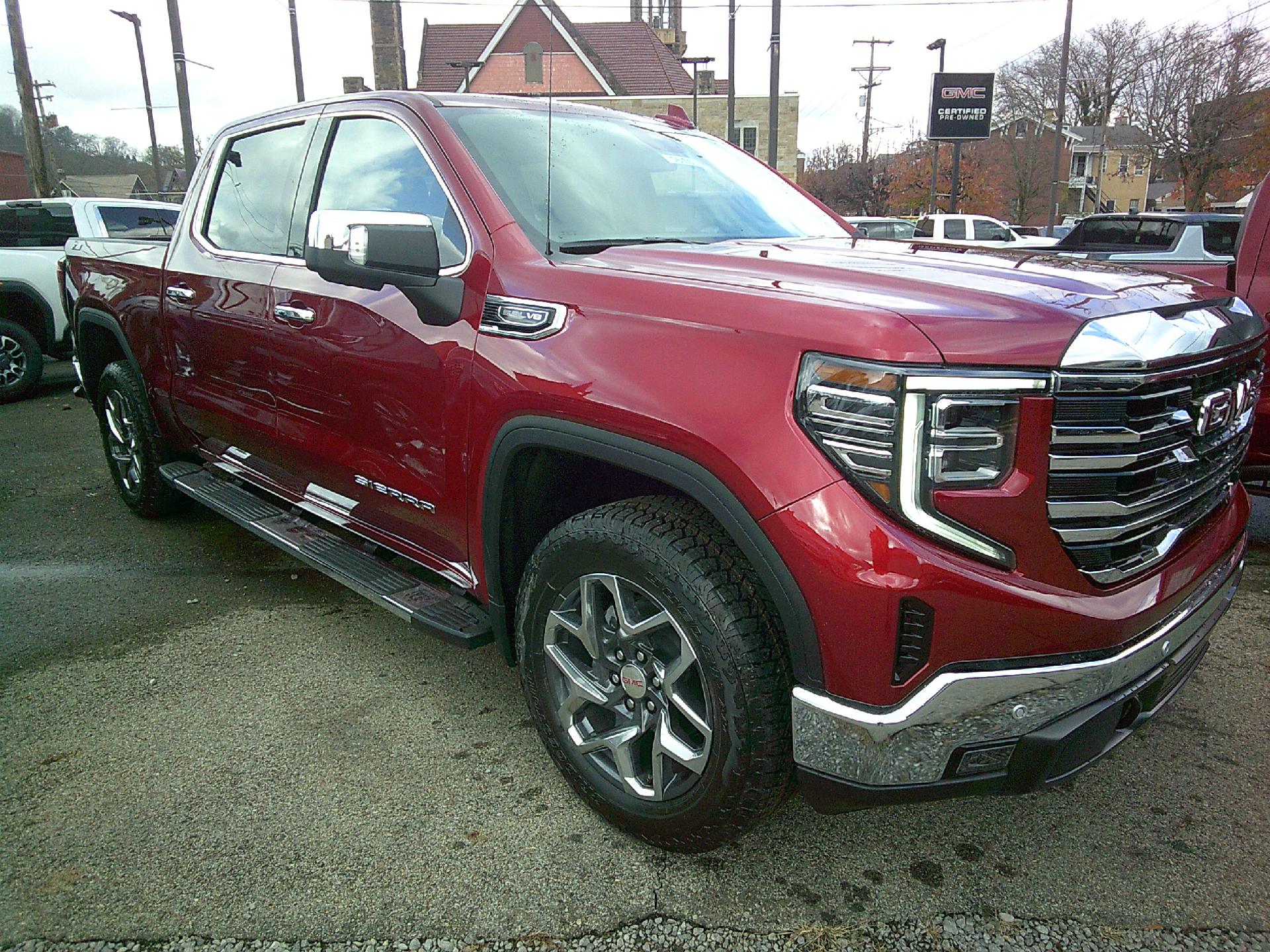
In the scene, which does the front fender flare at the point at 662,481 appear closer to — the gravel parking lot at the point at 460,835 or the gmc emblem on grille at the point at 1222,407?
the gravel parking lot at the point at 460,835

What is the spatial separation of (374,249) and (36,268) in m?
8.58

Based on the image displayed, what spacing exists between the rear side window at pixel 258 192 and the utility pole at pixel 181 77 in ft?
46.0

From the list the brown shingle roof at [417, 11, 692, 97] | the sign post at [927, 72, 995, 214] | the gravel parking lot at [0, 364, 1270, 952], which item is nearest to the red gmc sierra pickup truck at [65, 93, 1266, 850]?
the gravel parking lot at [0, 364, 1270, 952]

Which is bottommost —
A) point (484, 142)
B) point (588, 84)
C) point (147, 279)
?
point (147, 279)

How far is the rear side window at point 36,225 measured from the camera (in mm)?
9008

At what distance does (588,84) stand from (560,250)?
129 feet

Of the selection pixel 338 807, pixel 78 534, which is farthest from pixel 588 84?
pixel 338 807

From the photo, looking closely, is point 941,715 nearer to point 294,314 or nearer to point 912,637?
point 912,637

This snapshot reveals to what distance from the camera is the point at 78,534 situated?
4.87 m

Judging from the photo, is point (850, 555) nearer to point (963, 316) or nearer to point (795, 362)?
point (795, 362)

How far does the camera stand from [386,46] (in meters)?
33.2

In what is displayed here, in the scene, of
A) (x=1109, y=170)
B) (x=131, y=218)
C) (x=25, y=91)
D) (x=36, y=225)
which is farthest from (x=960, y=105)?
(x=1109, y=170)

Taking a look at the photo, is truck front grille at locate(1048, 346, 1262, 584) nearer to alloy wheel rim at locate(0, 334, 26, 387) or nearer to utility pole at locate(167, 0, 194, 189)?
alloy wheel rim at locate(0, 334, 26, 387)

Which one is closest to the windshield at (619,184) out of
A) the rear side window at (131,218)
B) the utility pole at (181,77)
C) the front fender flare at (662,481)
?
the front fender flare at (662,481)
